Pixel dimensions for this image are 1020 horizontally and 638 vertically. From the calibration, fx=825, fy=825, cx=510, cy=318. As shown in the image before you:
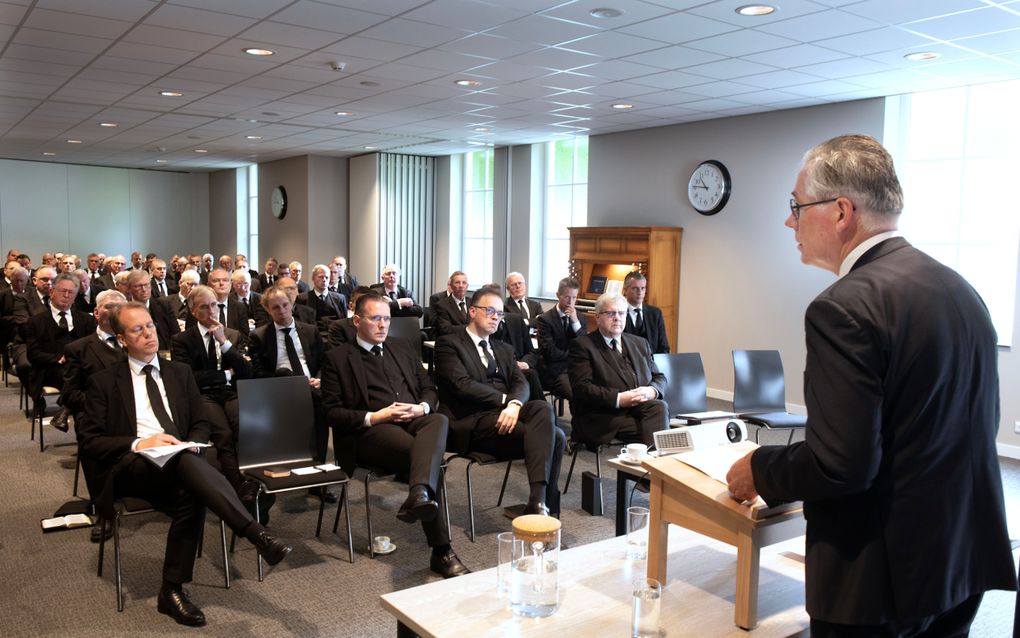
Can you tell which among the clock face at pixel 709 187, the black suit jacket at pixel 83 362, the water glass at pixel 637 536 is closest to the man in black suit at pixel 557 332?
the clock face at pixel 709 187

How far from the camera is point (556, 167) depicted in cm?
1186

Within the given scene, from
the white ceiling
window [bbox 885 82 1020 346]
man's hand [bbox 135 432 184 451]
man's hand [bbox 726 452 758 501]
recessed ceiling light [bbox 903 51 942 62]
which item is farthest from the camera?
window [bbox 885 82 1020 346]

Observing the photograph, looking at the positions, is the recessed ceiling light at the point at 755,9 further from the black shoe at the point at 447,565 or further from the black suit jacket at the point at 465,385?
the black shoe at the point at 447,565

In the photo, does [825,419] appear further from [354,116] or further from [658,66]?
[354,116]

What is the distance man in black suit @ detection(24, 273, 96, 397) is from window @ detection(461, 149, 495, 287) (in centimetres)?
723

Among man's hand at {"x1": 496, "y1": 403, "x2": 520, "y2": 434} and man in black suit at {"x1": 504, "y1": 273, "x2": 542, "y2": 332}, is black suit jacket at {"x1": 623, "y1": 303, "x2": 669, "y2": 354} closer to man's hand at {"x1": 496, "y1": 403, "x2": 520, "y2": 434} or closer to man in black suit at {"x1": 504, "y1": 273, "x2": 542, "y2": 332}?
man in black suit at {"x1": 504, "y1": 273, "x2": 542, "y2": 332}

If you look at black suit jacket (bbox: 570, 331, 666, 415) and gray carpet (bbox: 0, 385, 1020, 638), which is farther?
black suit jacket (bbox: 570, 331, 666, 415)

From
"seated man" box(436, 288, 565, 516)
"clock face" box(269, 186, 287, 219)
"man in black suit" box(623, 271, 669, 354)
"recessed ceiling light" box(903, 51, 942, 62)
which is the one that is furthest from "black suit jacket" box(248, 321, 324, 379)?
"clock face" box(269, 186, 287, 219)

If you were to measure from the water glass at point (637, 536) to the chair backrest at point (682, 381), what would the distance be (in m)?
3.01

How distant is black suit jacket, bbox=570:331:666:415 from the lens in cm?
Result: 525

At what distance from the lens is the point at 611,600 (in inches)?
84.7

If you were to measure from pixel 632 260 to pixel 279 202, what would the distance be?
28.4 feet

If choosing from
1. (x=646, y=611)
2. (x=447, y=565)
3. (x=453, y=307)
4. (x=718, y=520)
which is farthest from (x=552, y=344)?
(x=646, y=611)

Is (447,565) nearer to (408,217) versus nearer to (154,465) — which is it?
(154,465)
